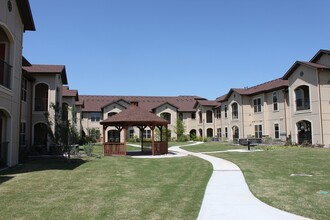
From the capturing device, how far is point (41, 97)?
26125 millimetres

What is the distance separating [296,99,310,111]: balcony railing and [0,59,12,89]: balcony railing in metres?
25.5

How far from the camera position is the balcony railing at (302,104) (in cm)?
2989

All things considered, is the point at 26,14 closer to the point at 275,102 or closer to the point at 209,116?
the point at 275,102

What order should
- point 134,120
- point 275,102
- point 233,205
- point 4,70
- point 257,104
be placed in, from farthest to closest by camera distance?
1. point 257,104
2. point 275,102
3. point 134,120
4. point 4,70
5. point 233,205

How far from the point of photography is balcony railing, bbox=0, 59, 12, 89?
1508 centimetres

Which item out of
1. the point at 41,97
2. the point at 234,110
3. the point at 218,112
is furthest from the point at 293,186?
the point at 218,112

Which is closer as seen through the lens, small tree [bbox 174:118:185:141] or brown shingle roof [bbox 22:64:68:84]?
brown shingle roof [bbox 22:64:68:84]

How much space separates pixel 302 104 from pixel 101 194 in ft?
87.6

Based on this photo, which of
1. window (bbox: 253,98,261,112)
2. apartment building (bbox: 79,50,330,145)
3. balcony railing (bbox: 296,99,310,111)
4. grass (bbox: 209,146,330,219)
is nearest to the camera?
grass (bbox: 209,146,330,219)

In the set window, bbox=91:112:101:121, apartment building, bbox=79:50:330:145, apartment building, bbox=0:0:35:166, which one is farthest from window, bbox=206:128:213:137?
apartment building, bbox=0:0:35:166

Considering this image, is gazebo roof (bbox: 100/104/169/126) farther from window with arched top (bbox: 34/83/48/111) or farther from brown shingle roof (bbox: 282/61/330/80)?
brown shingle roof (bbox: 282/61/330/80)

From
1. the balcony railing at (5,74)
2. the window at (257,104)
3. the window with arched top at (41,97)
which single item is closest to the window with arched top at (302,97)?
the window at (257,104)

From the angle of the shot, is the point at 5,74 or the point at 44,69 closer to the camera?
the point at 5,74

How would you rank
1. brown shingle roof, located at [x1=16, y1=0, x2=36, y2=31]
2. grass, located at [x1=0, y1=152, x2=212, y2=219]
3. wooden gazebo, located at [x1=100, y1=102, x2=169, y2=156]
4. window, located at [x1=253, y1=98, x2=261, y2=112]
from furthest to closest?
window, located at [x1=253, y1=98, x2=261, y2=112]
wooden gazebo, located at [x1=100, y1=102, x2=169, y2=156]
brown shingle roof, located at [x1=16, y1=0, x2=36, y2=31]
grass, located at [x1=0, y1=152, x2=212, y2=219]
